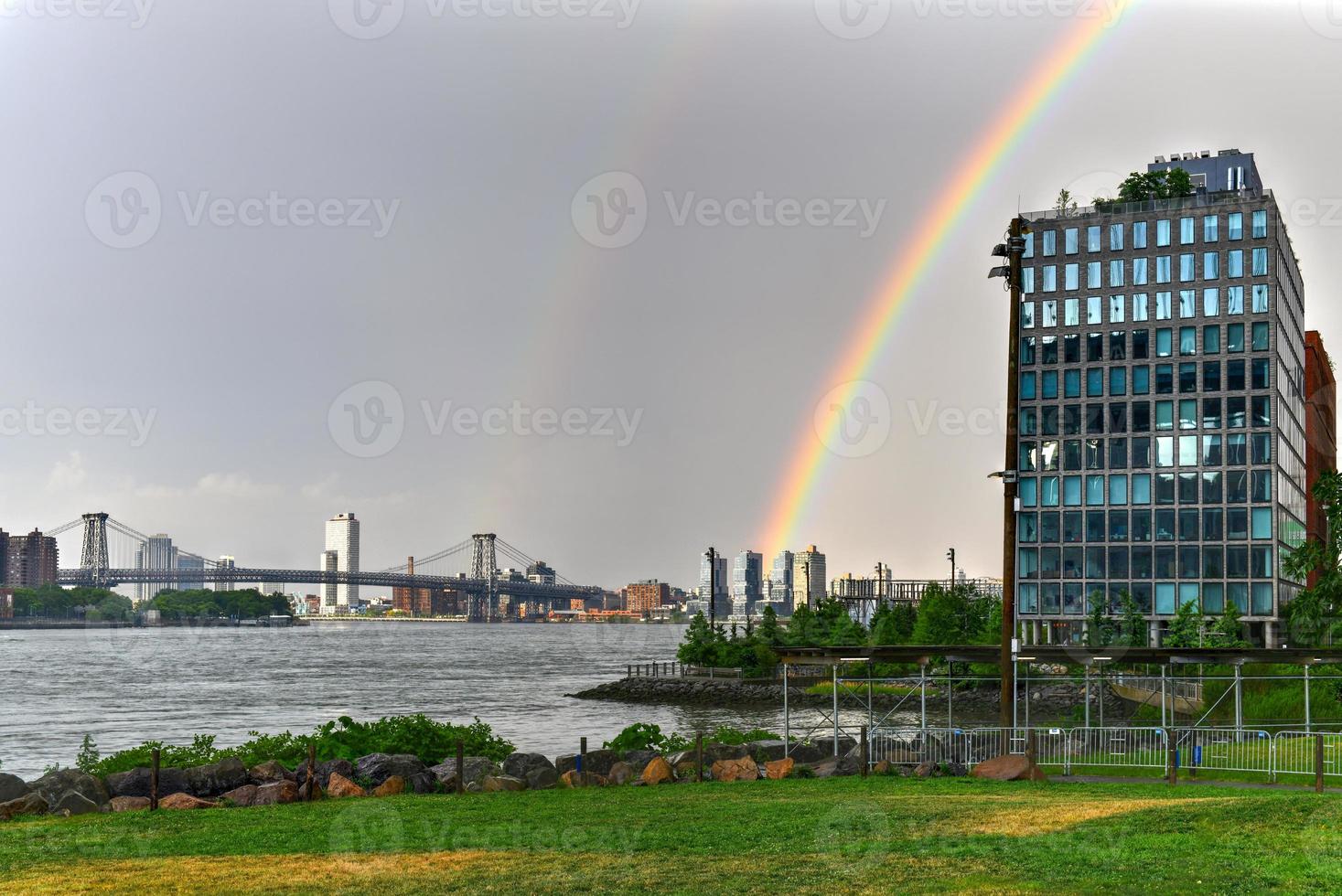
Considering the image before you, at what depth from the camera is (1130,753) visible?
110 feet

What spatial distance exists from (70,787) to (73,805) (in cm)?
118

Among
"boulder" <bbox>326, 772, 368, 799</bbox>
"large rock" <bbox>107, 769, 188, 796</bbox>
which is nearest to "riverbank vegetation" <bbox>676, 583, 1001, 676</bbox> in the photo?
"large rock" <bbox>107, 769, 188, 796</bbox>

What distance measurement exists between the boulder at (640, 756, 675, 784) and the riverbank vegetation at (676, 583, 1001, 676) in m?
90.8

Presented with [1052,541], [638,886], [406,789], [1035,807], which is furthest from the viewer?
[1052,541]

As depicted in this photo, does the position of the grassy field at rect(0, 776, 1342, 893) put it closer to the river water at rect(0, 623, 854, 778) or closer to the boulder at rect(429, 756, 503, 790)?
the boulder at rect(429, 756, 503, 790)

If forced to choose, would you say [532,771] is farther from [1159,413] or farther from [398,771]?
[1159,413]

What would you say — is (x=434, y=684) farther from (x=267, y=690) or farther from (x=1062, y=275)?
(x=1062, y=275)

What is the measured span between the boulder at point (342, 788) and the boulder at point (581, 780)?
4509mm

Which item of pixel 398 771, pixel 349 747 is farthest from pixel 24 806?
pixel 349 747

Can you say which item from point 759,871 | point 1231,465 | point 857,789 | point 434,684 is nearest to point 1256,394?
point 1231,465

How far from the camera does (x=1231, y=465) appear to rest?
368ft

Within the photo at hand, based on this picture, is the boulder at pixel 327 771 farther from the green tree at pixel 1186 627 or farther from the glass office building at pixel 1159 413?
the glass office building at pixel 1159 413

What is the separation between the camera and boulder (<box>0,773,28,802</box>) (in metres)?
25.6

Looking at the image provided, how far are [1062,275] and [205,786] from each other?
105 meters
